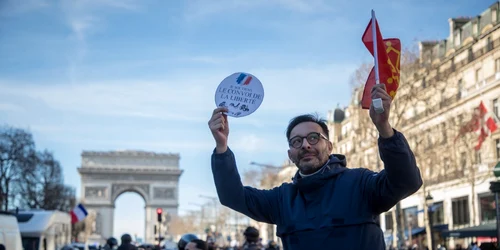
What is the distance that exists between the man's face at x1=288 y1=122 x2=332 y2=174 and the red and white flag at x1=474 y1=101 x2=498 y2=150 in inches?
1273

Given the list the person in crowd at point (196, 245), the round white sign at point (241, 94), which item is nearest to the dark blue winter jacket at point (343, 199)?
the round white sign at point (241, 94)

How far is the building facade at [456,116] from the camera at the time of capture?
1523 inches

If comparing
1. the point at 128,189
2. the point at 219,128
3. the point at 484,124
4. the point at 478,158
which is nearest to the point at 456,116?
the point at 478,158

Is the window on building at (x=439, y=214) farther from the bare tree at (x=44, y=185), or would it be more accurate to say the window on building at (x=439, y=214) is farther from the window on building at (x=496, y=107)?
the bare tree at (x=44, y=185)

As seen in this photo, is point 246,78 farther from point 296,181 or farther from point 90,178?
point 90,178

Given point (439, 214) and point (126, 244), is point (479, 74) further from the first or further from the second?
point (126, 244)

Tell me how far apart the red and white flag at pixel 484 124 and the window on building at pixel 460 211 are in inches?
288

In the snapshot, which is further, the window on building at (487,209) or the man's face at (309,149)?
the window on building at (487,209)

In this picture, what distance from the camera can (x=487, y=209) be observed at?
136 ft

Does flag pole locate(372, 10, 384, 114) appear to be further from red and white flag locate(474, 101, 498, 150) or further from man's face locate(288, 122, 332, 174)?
red and white flag locate(474, 101, 498, 150)

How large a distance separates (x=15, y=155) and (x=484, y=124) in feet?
98.1

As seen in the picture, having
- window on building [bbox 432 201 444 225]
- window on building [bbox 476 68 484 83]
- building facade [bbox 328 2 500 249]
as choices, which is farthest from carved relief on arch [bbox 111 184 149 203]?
window on building [bbox 476 68 484 83]

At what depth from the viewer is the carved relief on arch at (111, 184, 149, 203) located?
110 metres

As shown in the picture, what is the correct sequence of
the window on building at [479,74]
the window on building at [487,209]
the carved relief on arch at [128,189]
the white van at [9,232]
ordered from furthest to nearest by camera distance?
the carved relief on arch at [128,189], the window on building at [479,74], the window on building at [487,209], the white van at [9,232]
